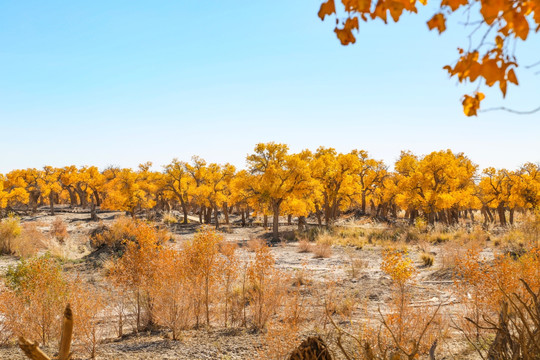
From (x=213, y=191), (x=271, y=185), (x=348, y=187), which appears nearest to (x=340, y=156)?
(x=348, y=187)

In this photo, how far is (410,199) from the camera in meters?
26.9

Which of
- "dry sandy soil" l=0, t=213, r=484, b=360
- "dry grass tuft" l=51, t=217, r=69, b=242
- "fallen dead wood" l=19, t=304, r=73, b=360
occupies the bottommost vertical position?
"dry sandy soil" l=0, t=213, r=484, b=360

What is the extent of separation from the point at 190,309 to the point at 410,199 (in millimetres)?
23429

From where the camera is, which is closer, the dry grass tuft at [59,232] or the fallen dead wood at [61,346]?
the fallen dead wood at [61,346]

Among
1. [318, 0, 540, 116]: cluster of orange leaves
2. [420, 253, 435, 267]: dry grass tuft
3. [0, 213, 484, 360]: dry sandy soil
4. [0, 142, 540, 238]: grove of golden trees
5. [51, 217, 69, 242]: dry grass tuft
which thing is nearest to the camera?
[318, 0, 540, 116]: cluster of orange leaves

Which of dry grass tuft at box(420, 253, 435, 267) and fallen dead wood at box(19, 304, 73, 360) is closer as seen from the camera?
fallen dead wood at box(19, 304, 73, 360)

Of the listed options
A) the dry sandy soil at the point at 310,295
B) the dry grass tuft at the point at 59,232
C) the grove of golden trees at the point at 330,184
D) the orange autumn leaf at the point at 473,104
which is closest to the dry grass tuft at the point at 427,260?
the dry sandy soil at the point at 310,295

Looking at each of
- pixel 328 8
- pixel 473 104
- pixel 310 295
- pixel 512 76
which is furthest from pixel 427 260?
pixel 328 8

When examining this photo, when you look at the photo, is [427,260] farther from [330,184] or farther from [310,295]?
[330,184]

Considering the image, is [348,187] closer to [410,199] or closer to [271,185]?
[410,199]

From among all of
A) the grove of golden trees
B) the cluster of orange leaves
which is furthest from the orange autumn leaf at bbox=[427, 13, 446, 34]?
the grove of golden trees

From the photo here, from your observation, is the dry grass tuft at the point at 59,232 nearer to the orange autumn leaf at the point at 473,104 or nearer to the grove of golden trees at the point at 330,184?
the grove of golden trees at the point at 330,184

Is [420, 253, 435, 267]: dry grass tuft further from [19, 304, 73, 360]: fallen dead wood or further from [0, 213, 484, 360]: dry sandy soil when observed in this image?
[19, 304, 73, 360]: fallen dead wood

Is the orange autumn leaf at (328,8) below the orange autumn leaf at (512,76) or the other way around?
the other way around
